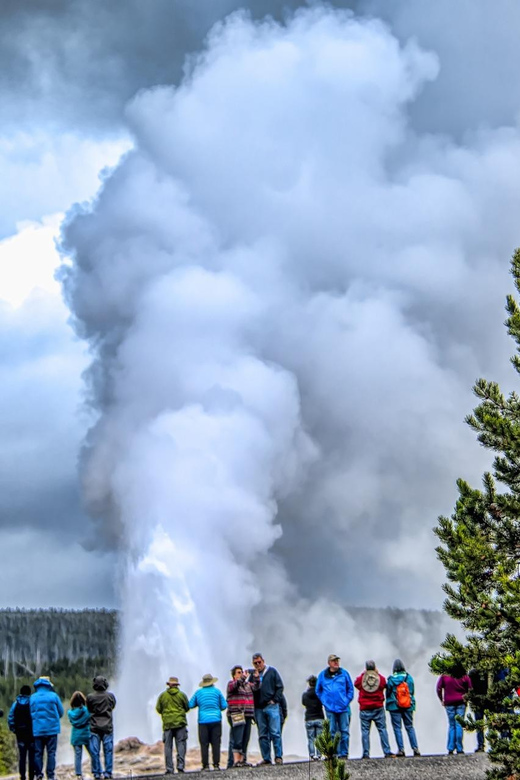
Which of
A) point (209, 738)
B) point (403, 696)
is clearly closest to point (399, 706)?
point (403, 696)

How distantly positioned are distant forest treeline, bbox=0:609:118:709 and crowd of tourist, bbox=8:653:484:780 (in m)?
67.5

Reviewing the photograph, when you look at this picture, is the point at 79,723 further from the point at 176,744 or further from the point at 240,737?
the point at 240,737

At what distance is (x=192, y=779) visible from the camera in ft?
67.0

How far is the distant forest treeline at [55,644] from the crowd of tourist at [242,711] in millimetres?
67543

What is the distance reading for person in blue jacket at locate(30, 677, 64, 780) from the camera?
2084 cm

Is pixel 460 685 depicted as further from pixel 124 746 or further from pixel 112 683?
pixel 112 683

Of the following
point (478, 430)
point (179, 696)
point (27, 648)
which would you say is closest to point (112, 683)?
point (179, 696)

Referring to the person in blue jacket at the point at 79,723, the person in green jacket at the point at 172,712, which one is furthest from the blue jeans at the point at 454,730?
the person in blue jacket at the point at 79,723

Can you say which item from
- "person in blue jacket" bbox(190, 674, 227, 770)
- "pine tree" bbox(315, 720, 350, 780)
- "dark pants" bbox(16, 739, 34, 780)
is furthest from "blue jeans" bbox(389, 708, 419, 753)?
"pine tree" bbox(315, 720, 350, 780)

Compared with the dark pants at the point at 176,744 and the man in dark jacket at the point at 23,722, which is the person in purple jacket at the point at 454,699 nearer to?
the dark pants at the point at 176,744

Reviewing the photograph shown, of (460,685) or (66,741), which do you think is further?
(66,741)

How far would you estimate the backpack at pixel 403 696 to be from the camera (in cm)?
2241

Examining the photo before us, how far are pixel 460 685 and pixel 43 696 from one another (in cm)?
841

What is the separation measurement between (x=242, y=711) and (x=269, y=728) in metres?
0.89
